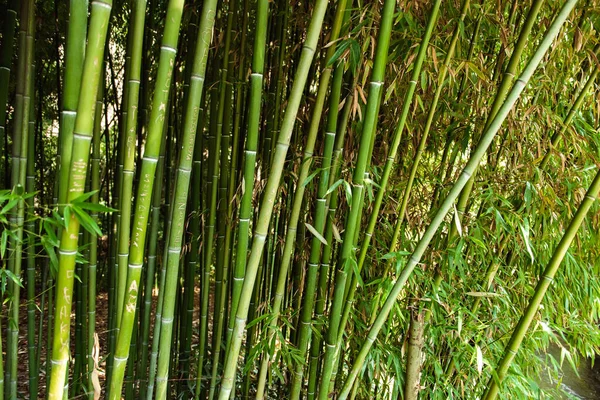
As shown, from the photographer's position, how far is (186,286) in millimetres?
2268

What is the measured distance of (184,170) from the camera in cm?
111

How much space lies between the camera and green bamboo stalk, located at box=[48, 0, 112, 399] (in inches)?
33.5

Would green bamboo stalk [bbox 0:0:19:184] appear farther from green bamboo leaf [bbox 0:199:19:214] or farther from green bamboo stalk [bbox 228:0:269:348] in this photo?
green bamboo stalk [bbox 228:0:269:348]

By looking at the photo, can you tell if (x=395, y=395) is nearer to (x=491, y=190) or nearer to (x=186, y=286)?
(x=491, y=190)

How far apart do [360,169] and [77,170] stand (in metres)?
0.71

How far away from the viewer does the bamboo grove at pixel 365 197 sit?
125 cm

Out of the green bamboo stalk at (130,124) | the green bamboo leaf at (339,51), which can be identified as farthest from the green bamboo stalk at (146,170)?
the green bamboo leaf at (339,51)

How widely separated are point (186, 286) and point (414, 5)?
1.62m

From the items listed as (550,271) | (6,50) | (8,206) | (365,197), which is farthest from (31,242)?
(550,271)

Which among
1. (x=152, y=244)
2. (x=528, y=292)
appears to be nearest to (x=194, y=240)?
(x=152, y=244)

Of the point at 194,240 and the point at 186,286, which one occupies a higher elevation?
the point at 194,240

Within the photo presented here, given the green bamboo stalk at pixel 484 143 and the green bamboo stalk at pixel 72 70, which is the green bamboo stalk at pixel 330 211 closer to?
the green bamboo stalk at pixel 484 143

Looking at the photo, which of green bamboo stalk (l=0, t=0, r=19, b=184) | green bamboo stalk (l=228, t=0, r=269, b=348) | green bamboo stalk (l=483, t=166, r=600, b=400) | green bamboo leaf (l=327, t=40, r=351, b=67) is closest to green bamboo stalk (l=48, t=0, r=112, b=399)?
green bamboo stalk (l=228, t=0, r=269, b=348)

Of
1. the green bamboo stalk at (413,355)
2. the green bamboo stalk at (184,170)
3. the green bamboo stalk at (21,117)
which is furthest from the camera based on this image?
the green bamboo stalk at (413,355)
